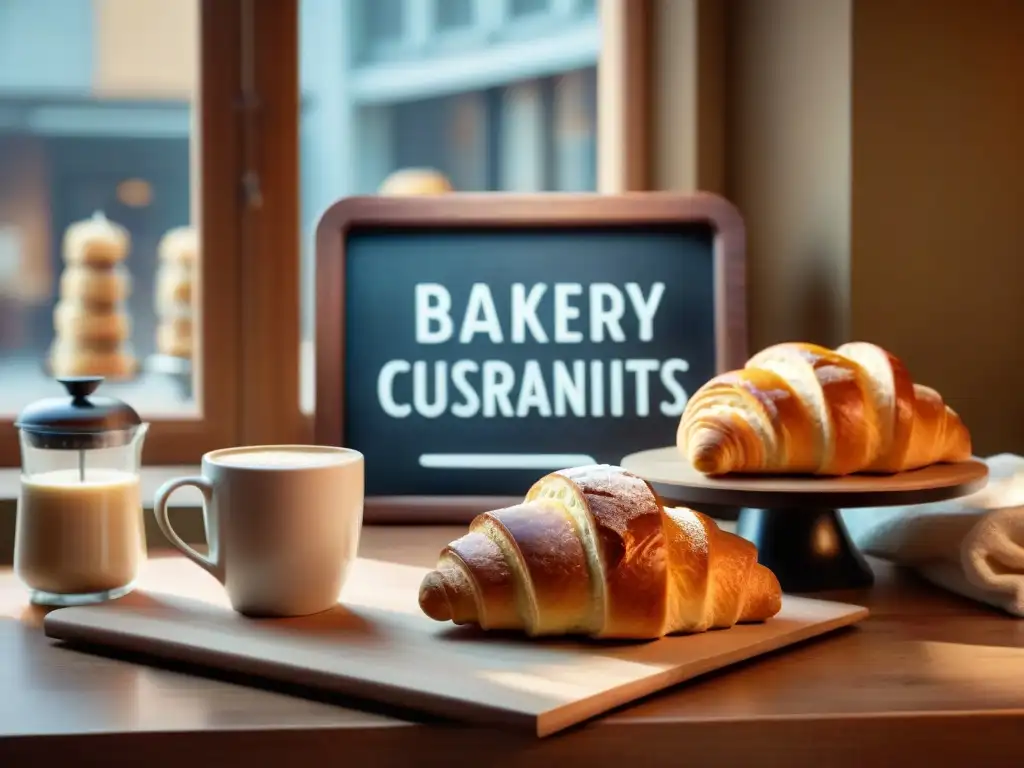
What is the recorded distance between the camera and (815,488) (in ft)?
3.17

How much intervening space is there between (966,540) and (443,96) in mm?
867

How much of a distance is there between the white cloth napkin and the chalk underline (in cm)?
33

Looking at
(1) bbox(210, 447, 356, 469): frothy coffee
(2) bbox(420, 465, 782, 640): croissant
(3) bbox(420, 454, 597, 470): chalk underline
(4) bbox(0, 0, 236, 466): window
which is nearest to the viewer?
(2) bbox(420, 465, 782, 640): croissant

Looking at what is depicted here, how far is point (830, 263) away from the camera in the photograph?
1.39 meters

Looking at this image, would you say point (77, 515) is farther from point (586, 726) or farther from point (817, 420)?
point (817, 420)

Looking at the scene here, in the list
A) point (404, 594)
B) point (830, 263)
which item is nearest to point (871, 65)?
point (830, 263)

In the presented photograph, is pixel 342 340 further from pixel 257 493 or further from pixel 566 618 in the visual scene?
pixel 566 618

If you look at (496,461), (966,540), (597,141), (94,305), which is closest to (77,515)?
(496,461)

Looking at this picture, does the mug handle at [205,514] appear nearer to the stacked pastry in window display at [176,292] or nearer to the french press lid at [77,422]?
the french press lid at [77,422]

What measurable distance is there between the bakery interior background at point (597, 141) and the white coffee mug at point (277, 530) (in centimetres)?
53

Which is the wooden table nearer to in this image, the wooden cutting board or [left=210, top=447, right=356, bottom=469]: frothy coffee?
the wooden cutting board

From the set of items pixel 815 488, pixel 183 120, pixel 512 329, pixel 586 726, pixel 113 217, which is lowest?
pixel 586 726

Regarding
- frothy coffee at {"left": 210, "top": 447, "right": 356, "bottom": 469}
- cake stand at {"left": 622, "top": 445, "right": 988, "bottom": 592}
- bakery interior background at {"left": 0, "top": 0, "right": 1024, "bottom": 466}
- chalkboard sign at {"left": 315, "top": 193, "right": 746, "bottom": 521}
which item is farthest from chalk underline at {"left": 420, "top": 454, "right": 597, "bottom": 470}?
frothy coffee at {"left": 210, "top": 447, "right": 356, "bottom": 469}

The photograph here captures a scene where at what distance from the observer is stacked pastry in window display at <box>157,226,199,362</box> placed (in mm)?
1515
